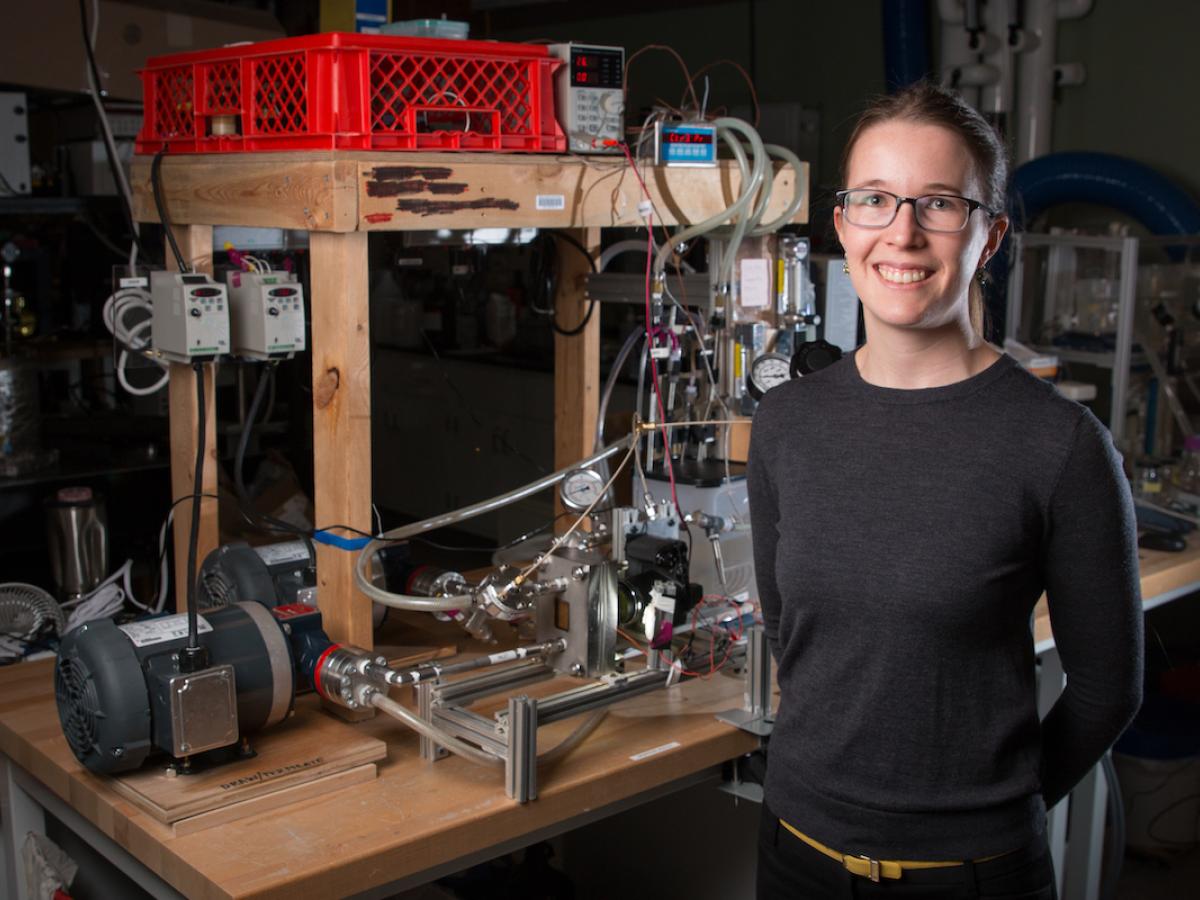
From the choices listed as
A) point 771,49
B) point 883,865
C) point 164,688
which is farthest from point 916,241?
point 771,49

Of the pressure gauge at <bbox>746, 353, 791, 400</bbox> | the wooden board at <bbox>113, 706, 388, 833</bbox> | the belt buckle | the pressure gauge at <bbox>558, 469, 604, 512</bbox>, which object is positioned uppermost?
the pressure gauge at <bbox>746, 353, 791, 400</bbox>

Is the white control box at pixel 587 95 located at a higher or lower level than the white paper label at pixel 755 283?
higher

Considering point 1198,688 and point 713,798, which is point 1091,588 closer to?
point 713,798

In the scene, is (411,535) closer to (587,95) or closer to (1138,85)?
(587,95)

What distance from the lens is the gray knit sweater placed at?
4.35ft

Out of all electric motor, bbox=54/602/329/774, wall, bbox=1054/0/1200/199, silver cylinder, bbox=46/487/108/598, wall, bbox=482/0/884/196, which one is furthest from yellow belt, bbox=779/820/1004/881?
wall, bbox=482/0/884/196

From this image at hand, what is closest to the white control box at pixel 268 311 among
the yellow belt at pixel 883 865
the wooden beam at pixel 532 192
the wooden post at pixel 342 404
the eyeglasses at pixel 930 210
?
the wooden post at pixel 342 404

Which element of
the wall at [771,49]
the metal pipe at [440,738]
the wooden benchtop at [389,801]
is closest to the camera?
the wooden benchtop at [389,801]

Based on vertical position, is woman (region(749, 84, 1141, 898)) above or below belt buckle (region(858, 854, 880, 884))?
above

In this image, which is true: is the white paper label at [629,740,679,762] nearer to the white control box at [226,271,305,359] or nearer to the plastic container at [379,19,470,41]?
the white control box at [226,271,305,359]

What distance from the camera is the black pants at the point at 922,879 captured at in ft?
4.53

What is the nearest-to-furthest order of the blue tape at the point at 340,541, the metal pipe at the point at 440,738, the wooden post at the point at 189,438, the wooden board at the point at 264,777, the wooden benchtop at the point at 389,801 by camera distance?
the wooden benchtop at the point at 389,801
the wooden board at the point at 264,777
the metal pipe at the point at 440,738
the blue tape at the point at 340,541
the wooden post at the point at 189,438

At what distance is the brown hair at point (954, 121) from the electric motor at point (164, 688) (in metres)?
0.98

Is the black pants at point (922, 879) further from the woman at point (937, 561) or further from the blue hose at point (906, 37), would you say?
the blue hose at point (906, 37)
